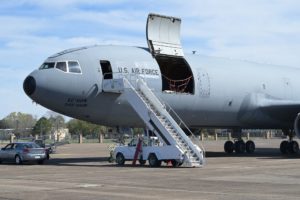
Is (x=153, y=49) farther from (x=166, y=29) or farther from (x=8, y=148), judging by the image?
(x=8, y=148)

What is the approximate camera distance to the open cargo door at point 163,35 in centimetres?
2586

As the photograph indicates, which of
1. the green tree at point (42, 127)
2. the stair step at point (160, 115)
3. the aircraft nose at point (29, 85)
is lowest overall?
the stair step at point (160, 115)

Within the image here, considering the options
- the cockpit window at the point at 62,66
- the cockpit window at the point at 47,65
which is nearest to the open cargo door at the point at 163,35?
the cockpit window at the point at 62,66

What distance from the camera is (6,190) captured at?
13930 mm

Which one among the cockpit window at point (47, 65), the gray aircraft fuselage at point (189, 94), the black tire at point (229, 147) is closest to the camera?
the gray aircraft fuselage at point (189, 94)

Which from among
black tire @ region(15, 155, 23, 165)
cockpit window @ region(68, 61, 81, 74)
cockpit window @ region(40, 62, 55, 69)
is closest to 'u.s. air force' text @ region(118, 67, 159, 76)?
cockpit window @ region(68, 61, 81, 74)

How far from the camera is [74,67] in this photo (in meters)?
24.0

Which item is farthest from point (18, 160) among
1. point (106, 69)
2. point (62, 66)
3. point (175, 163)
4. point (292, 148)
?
point (292, 148)

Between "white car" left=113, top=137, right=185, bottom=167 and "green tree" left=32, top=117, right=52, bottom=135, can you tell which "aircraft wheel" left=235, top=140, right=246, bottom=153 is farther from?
"green tree" left=32, top=117, right=52, bottom=135

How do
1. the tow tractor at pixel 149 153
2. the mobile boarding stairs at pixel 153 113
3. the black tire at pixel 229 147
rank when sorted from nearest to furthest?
the tow tractor at pixel 149 153 < the mobile boarding stairs at pixel 153 113 < the black tire at pixel 229 147

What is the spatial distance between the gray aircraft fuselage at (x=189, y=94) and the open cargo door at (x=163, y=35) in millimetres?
617

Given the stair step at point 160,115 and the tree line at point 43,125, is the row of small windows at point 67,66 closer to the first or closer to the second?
the stair step at point 160,115

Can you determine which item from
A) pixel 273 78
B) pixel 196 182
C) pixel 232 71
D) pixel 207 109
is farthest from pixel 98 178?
pixel 273 78

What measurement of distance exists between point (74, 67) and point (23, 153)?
19.4ft
